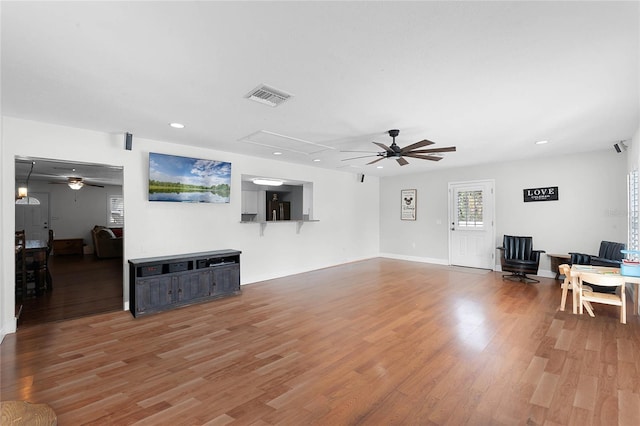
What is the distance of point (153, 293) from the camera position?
423 cm

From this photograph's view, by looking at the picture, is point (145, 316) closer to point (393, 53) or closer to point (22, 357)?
point (22, 357)

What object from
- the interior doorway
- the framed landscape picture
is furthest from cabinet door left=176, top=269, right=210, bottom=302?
the framed landscape picture

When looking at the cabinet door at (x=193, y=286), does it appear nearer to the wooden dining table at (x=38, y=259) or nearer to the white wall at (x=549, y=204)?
the wooden dining table at (x=38, y=259)

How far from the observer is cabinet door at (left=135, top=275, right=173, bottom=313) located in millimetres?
4109

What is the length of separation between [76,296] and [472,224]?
841 centimetres

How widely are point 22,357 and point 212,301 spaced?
86.9 inches

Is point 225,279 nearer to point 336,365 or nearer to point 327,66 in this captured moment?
point 336,365

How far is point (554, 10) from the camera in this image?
172 centimetres

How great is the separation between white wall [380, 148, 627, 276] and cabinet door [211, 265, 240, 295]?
545cm

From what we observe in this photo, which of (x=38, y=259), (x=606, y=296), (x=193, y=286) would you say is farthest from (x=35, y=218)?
(x=606, y=296)

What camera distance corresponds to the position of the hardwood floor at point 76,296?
4.13m

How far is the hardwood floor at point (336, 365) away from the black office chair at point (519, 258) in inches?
52.9

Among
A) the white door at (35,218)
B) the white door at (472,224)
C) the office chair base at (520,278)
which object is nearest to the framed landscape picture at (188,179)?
the white door at (472,224)

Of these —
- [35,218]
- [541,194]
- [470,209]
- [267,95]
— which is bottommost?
[35,218]
